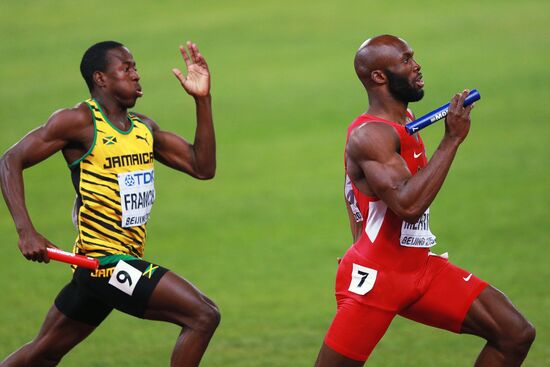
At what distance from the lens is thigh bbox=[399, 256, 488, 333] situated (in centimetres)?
783

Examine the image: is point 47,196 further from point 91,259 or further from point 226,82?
point 91,259

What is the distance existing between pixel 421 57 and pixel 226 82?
3994 millimetres

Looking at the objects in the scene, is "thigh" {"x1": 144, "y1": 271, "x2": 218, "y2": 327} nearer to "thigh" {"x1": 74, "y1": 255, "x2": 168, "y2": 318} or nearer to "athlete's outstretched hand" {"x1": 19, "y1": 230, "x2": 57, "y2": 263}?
"thigh" {"x1": 74, "y1": 255, "x2": 168, "y2": 318}

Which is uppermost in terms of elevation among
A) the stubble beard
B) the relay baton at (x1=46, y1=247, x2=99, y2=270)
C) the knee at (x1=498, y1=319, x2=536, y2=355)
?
the stubble beard

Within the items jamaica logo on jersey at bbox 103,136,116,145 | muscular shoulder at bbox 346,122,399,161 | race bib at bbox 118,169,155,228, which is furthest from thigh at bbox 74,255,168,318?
muscular shoulder at bbox 346,122,399,161

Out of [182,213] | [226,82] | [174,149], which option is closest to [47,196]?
[182,213]

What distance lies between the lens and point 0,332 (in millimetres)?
11984

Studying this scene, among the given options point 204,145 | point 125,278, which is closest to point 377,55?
point 204,145

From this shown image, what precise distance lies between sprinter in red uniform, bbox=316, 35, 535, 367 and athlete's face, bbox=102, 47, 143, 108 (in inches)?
64.5

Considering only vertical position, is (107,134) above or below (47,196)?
above

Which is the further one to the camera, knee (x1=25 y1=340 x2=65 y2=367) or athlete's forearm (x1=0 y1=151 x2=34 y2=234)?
knee (x1=25 y1=340 x2=65 y2=367)

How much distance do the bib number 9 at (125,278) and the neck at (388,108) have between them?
1886 mm

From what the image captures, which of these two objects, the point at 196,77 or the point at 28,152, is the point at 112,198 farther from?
the point at 196,77

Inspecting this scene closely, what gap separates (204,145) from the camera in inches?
345
